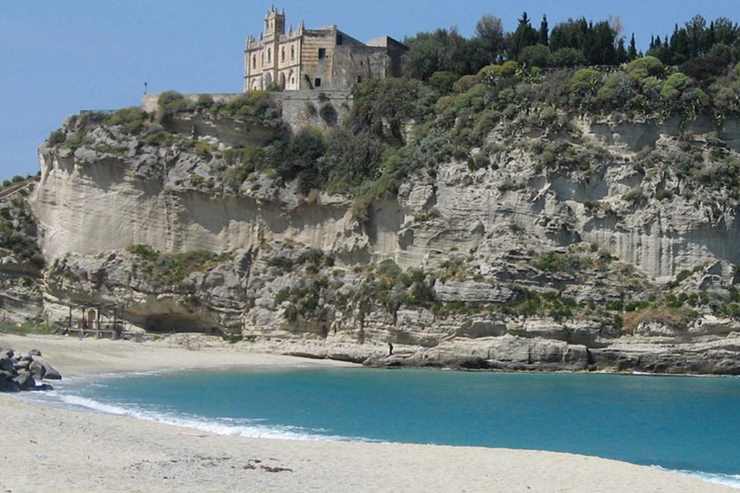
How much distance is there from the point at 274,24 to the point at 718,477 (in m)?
40.0

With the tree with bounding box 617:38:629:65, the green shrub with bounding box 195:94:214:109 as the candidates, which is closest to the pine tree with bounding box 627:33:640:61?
the tree with bounding box 617:38:629:65

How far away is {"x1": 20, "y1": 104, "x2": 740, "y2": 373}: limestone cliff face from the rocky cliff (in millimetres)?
76

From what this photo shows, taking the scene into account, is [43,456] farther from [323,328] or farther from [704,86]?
[704,86]

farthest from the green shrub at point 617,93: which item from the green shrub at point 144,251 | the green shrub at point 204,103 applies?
the green shrub at point 144,251

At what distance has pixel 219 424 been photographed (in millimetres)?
21172

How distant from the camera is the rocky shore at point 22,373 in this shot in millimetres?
24562

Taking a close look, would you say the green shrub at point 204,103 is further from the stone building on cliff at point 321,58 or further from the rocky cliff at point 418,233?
the stone building on cliff at point 321,58

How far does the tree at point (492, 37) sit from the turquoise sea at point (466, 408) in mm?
20733

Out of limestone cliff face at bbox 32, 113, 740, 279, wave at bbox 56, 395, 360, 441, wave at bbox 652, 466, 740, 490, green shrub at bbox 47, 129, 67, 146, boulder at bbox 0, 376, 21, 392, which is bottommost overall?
wave at bbox 652, 466, 740, 490

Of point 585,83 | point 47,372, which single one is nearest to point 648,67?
point 585,83

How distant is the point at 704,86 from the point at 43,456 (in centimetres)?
3419

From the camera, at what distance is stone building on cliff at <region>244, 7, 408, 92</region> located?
1965 inches

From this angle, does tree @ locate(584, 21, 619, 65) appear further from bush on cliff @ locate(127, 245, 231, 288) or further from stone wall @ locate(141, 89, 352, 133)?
bush on cliff @ locate(127, 245, 231, 288)

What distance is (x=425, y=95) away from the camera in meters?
46.8
